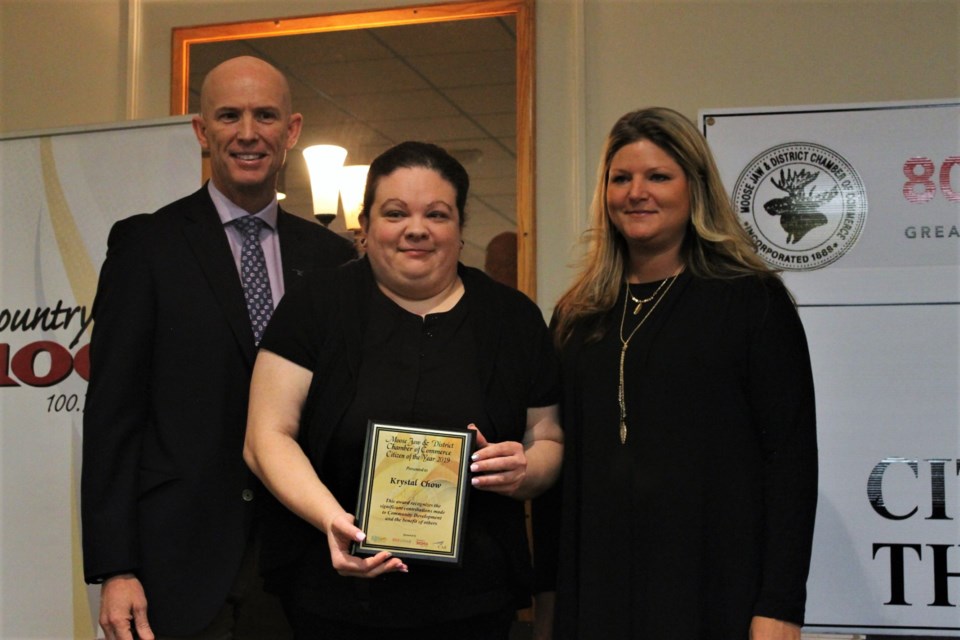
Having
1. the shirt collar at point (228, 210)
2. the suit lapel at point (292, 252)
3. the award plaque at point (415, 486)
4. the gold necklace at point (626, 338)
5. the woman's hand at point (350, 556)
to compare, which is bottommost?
the woman's hand at point (350, 556)

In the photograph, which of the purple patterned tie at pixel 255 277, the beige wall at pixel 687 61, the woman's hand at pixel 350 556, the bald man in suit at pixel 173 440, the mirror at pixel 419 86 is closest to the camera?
the woman's hand at pixel 350 556

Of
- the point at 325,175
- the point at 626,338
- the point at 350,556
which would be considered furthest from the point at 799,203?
the point at 350,556

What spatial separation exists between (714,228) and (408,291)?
0.68 m

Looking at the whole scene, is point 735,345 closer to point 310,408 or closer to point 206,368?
point 310,408

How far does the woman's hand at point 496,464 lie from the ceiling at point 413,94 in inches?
61.3

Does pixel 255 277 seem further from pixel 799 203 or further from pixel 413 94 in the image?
pixel 799 203

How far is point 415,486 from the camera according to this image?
167 centimetres

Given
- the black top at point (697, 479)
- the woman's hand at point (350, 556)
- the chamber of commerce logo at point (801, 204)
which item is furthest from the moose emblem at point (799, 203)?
the woman's hand at point (350, 556)

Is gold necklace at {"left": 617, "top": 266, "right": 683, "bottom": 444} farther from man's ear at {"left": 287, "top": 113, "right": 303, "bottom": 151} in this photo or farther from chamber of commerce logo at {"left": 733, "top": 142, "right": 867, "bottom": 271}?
chamber of commerce logo at {"left": 733, "top": 142, "right": 867, "bottom": 271}

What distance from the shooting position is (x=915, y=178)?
2967mm

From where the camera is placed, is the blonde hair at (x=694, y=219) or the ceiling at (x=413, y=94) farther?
the ceiling at (x=413, y=94)

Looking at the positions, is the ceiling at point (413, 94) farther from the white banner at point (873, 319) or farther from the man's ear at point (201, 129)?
the man's ear at point (201, 129)

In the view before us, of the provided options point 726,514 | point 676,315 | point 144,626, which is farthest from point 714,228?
point 144,626

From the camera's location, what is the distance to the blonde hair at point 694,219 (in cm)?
205
